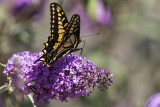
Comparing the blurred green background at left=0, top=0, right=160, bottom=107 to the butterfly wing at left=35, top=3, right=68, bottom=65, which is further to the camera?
the blurred green background at left=0, top=0, right=160, bottom=107

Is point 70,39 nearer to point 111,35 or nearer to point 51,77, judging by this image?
point 51,77

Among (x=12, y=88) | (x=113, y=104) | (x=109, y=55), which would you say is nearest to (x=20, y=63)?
(x=12, y=88)

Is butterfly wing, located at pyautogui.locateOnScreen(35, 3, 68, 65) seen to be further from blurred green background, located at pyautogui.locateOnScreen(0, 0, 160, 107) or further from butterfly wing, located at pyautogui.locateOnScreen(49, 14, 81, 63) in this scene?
blurred green background, located at pyautogui.locateOnScreen(0, 0, 160, 107)

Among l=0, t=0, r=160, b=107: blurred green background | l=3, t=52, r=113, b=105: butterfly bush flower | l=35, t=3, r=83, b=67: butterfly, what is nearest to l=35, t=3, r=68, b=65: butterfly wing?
l=35, t=3, r=83, b=67: butterfly

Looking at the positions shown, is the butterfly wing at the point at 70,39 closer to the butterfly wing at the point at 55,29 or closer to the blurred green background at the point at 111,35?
the butterfly wing at the point at 55,29

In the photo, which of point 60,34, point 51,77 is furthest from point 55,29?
point 51,77

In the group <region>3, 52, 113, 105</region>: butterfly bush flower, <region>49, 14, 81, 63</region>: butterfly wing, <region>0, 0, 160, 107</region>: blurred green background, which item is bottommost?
<region>3, 52, 113, 105</region>: butterfly bush flower

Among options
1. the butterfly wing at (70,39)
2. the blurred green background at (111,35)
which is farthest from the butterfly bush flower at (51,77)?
the blurred green background at (111,35)
